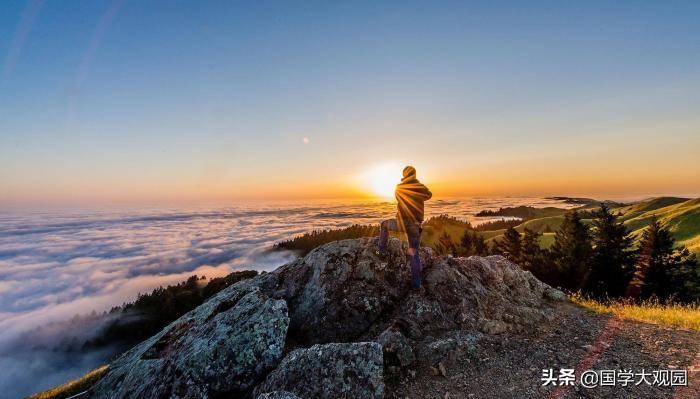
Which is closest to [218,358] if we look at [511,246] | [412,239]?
[412,239]

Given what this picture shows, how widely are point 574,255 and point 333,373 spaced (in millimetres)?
38509

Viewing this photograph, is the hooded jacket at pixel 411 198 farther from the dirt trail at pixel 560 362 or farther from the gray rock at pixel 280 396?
the gray rock at pixel 280 396

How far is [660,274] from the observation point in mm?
28156

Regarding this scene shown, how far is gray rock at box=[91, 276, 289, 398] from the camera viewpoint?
27.8 ft

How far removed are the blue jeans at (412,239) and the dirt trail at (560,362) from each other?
3309 millimetres

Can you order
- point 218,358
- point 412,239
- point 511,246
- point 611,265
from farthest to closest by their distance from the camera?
point 511,246 → point 611,265 → point 412,239 → point 218,358

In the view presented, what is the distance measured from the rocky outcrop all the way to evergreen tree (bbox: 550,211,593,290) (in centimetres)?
2445

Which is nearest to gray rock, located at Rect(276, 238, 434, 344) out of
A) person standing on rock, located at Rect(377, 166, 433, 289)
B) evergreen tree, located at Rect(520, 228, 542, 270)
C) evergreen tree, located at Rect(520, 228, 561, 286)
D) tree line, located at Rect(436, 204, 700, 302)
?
person standing on rock, located at Rect(377, 166, 433, 289)

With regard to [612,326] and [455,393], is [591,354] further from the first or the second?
[455,393]

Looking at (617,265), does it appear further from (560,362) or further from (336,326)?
(336,326)

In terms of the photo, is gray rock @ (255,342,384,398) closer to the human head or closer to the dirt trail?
the dirt trail

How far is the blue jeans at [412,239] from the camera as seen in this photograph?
1117 cm

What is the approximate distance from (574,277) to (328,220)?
153m

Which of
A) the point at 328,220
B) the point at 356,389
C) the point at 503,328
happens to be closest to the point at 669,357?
the point at 503,328
